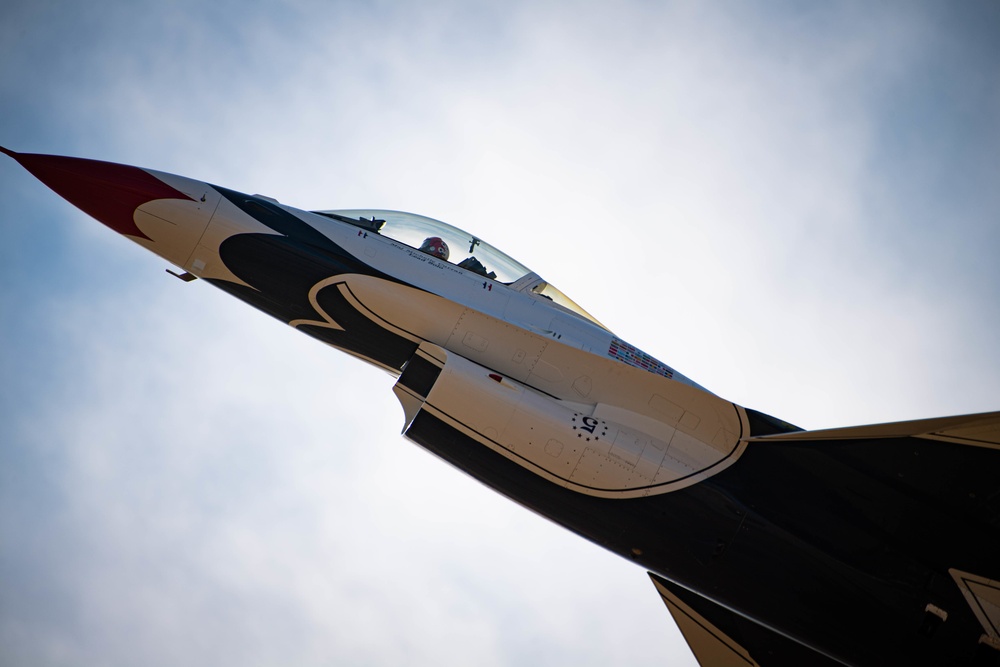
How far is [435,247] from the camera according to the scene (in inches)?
288

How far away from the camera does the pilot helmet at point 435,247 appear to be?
7.27 metres

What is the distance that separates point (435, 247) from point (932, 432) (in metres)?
5.48

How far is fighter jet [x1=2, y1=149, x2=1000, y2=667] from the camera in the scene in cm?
609

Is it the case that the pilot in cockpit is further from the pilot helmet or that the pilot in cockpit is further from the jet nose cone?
the jet nose cone

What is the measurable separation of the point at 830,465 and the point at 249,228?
6584 millimetres

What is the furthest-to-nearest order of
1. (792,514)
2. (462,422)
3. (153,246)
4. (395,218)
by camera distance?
1. (395,218)
2. (153,246)
3. (792,514)
4. (462,422)

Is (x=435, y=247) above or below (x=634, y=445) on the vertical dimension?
above

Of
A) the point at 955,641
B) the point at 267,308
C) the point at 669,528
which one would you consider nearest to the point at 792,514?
the point at 669,528

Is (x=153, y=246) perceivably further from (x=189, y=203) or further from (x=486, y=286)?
(x=486, y=286)

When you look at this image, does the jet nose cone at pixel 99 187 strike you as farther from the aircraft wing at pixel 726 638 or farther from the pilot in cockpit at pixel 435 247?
the aircraft wing at pixel 726 638

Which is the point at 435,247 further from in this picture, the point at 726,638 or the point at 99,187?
the point at 726,638

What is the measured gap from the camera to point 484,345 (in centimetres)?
662

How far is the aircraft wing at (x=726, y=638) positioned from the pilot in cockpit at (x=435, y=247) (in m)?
4.32

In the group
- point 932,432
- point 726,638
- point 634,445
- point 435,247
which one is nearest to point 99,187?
point 435,247
